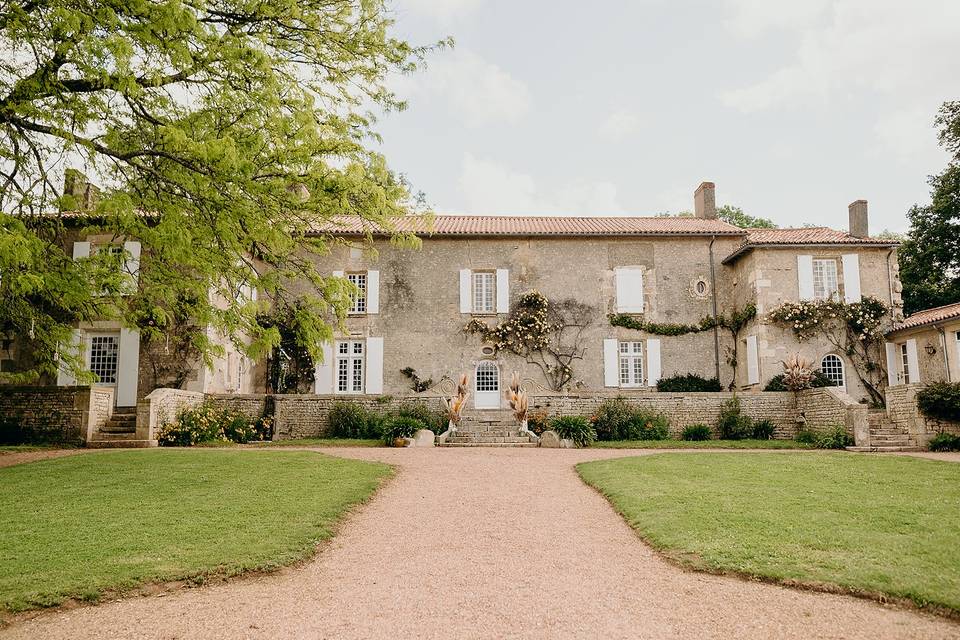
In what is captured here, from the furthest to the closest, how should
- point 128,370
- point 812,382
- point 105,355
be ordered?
point 105,355 → point 812,382 → point 128,370

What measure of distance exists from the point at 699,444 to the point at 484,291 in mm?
8192

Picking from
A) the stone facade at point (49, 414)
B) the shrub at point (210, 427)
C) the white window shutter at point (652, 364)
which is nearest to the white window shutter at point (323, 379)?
the shrub at point (210, 427)

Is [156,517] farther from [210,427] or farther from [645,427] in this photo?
[645,427]

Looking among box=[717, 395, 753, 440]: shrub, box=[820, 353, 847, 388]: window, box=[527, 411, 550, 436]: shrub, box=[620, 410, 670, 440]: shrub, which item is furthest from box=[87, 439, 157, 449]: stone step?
box=[820, 353, 847, 388]: window

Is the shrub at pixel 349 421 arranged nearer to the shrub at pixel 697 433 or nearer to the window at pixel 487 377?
the window at pixel 487 377

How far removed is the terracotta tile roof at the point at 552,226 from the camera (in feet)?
69.7

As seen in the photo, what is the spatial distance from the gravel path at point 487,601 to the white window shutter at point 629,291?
14.3 m

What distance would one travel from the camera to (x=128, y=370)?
1841 centimetres

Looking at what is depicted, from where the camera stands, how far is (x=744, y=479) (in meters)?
9.84

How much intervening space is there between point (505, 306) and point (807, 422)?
28.6ft

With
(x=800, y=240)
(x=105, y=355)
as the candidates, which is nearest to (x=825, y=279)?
(x=800, y=240)

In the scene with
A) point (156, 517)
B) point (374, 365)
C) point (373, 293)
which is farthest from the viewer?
point (373, 293)

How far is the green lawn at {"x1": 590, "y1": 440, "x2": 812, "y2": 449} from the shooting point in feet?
51.3

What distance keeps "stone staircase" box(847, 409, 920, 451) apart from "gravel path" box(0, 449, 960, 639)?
1039cm
